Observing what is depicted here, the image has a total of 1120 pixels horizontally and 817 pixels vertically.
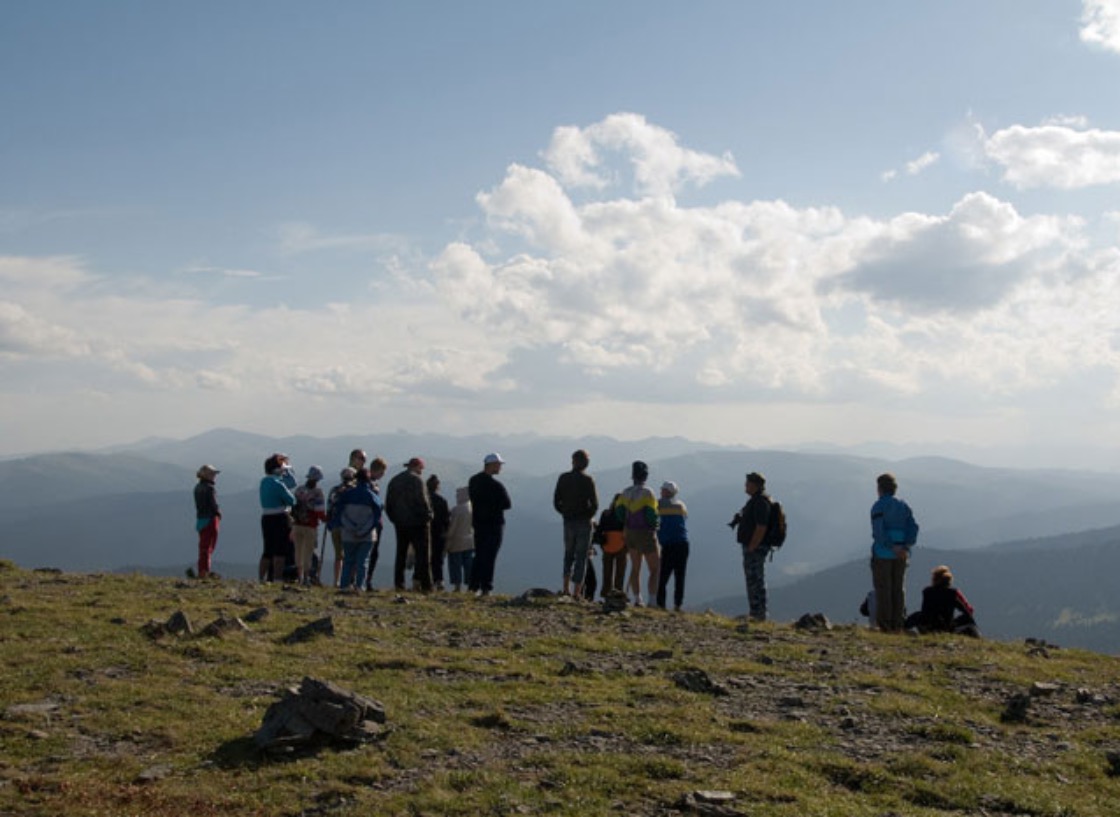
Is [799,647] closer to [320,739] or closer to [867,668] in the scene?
[867,668]

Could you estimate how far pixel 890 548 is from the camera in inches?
775

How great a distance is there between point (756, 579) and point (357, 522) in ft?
33.3

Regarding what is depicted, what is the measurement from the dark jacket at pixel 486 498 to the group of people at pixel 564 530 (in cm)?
3

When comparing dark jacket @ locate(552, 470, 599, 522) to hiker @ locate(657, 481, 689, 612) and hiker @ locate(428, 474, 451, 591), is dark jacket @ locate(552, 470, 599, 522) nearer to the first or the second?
hiker @ locate(657, 481, 689, 612)

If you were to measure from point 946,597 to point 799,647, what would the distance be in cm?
522

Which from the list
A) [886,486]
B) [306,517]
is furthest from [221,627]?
[886,486]

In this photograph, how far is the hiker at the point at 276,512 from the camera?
22.3 meters

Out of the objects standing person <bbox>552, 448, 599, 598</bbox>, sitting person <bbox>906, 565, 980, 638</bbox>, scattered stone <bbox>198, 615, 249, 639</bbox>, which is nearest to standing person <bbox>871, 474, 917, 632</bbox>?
sitting person <bbox>906, 565, 980, 638</bbox>

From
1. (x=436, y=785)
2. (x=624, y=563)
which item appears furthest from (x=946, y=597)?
(x=436, y=785)

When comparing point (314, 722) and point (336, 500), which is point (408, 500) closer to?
point (336, 500)

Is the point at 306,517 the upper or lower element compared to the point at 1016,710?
upper

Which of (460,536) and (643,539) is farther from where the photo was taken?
(460,536)

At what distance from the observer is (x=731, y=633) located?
18359 mm

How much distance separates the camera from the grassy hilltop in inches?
339
